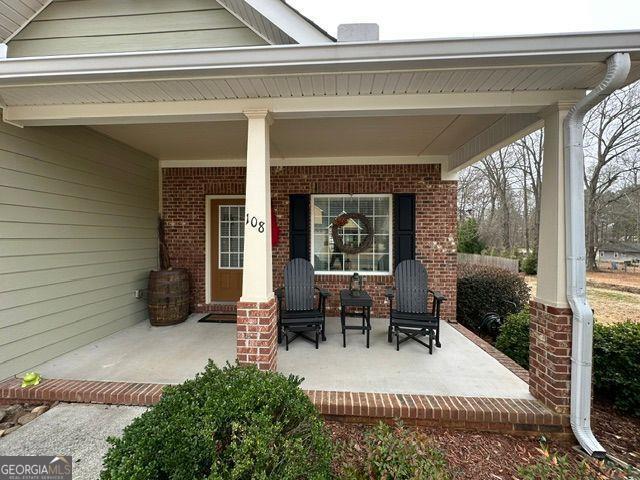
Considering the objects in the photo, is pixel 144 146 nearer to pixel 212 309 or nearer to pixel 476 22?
pixel 212 309

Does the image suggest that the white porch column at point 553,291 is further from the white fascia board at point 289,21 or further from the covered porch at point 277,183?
the white fascia board at point 289,21

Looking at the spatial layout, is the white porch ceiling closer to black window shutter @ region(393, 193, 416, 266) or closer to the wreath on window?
black window shutter @ region(393, 193, 416, 266)

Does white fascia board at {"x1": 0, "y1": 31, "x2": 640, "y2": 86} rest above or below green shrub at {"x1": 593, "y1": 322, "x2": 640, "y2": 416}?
above

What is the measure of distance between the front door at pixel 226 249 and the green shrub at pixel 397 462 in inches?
145

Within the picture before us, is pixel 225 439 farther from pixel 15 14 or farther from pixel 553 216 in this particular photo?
pixel 15 14

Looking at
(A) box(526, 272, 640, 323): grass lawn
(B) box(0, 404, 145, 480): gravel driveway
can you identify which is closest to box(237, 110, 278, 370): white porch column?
(B) box(0, 404, 145, 480): gravel driveway

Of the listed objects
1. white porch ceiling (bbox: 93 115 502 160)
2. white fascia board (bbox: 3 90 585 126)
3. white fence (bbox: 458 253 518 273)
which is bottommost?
white fence (bbox: 458 253 518 273)

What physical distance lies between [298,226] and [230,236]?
122cm

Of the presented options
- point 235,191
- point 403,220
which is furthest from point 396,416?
point 235,191

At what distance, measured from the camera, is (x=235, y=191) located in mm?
4875

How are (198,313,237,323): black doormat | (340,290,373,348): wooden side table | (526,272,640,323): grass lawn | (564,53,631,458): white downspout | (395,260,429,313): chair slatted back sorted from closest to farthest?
(564,53,631,458): white downspout
(340,290,373,348): wooden side table
(395,260,429,313): chair slatted back
(198,313,237,323): black doormat
(526,272,640,323): grass lawn

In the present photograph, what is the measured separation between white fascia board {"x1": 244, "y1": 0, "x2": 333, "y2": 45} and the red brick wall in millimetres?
2453

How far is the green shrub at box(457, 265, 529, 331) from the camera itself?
5285 millimetres

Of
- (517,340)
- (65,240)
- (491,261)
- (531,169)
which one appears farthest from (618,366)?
(531,169)
